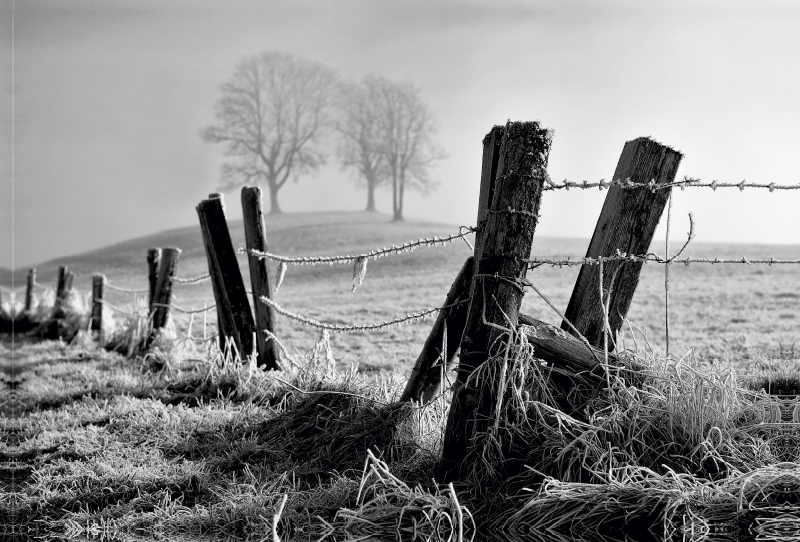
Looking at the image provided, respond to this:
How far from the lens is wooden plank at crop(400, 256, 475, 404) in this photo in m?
3.65

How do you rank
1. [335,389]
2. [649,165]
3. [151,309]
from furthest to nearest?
[151,309]
[335,389]
[649,165]

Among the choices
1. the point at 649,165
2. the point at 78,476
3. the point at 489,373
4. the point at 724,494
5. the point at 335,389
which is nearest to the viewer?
the point at 724,494

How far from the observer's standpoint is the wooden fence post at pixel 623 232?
346cm

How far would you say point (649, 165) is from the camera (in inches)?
136

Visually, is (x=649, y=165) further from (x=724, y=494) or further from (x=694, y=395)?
(x=724, y=494)

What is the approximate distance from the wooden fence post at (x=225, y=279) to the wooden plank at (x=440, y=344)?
259 centimetres

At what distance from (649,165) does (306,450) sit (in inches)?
98.3

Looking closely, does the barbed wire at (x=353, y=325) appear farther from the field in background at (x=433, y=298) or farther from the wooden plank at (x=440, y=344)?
the field in background at (x=433, y=298)

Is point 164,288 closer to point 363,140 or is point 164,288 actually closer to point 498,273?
point 498,273

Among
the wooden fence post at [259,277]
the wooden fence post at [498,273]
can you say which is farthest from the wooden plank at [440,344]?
the wooden fence post at [259,277]

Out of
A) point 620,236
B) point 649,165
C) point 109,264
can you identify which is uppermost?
point 649,165

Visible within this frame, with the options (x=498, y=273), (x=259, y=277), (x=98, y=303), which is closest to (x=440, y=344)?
(x=498, y=273)

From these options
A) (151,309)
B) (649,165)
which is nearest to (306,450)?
(649,165)

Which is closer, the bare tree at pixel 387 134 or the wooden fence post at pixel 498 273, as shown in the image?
the wooden fence post at pixel 498 273
